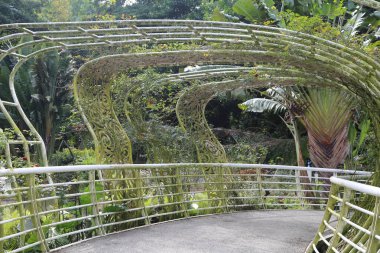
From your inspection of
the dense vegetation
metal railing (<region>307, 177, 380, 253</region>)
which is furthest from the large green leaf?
metal railing (<region>307, 177, 380, 253</region>)

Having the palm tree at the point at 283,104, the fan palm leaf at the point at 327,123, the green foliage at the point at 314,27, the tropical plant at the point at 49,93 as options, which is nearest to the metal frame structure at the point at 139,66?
the green foliage at the point at 314,27

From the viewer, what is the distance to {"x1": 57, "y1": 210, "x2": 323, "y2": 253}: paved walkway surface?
5.78 metres

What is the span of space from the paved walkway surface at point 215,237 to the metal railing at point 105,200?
1.06ft

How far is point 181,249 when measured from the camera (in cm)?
574

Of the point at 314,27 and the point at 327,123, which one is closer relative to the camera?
the point at 314,27

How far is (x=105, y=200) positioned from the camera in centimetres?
770

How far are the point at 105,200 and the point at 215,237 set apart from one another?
1.98 metres

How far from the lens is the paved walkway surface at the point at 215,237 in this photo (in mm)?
5777

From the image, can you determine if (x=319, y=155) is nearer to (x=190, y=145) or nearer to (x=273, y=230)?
(x=190, y=145)

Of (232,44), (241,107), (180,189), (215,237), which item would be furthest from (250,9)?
(215,237)

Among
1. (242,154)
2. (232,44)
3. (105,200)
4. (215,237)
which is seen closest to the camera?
(215,237)

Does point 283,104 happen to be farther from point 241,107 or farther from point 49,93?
point 49,93

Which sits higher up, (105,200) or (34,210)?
(34,210)

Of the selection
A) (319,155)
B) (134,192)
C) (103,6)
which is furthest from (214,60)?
(103,6)
